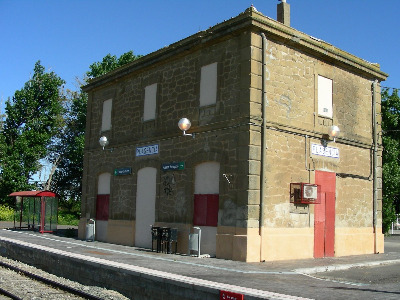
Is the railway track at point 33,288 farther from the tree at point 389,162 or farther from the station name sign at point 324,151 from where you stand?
the tree at point 389,162

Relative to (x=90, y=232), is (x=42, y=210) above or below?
above

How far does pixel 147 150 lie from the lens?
1758cm

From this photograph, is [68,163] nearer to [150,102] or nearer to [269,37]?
[150,102]

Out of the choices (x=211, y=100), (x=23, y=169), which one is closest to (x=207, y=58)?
(x=211, y=100)

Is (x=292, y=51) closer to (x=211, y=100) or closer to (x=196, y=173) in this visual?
(x=211, y=100)

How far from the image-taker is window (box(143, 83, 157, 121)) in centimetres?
1778

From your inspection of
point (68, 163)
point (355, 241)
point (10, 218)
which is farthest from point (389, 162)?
point (68, 163)

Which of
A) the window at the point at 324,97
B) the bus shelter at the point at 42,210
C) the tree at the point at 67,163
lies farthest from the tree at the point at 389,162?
the tree at the point at 67,163

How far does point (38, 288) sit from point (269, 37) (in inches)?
377

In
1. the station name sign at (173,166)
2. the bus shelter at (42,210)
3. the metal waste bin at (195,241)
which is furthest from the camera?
the bus shelter at (42,210)

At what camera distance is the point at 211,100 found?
594 inches

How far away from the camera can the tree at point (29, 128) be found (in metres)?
37.2

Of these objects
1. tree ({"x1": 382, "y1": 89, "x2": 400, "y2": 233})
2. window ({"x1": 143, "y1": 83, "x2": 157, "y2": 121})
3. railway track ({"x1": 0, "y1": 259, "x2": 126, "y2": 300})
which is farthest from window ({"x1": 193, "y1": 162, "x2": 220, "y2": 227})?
tree ({"x1": 382, "y1": 89, "x2": 400, "y2": 233})

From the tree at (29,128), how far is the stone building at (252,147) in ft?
67.7
